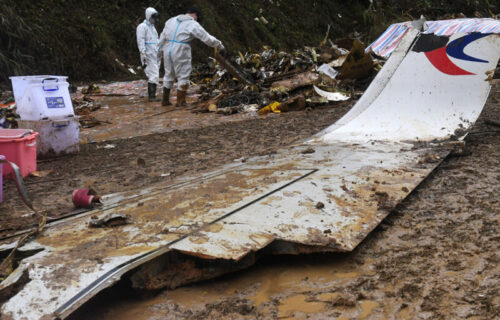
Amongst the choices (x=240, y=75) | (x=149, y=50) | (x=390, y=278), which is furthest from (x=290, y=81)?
(x=390, y=278)

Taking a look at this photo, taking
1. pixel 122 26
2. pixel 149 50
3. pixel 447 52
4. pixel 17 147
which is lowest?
pixel 17 147

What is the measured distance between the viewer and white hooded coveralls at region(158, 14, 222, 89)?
7039 mm

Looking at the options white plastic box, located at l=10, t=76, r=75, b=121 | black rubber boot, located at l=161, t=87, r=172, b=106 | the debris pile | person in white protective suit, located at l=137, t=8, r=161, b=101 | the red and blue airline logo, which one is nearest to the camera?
white plastic box, located at l=10, t=76, r=75, b=121

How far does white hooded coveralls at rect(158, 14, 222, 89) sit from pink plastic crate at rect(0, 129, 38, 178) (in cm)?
391

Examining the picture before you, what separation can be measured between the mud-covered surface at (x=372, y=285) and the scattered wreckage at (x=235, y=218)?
0.07 metres

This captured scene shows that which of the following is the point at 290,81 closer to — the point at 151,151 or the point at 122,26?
the point at 151,151

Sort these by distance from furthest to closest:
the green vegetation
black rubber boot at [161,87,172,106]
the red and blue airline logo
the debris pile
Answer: the green vegetation < black rubber boot at [161,87,172,106] < the debris pile < the red and blue airline logo

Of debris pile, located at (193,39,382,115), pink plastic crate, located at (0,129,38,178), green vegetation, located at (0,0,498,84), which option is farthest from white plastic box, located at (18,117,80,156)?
green vegetation, located at (0,0,498,84)

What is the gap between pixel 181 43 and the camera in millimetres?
7180

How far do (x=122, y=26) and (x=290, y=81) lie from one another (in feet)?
20.3

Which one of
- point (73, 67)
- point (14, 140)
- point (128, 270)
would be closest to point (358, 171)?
point (128, 270)

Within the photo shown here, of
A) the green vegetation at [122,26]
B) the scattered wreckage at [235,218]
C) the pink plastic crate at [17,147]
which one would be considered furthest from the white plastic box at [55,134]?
the green vegetation at [122,26]

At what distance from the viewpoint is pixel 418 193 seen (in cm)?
274

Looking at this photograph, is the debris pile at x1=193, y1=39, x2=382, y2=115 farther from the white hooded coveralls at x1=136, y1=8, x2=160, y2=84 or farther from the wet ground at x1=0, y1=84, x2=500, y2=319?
the wet ground at x1=0, y1=84, x2=500, y2=319
